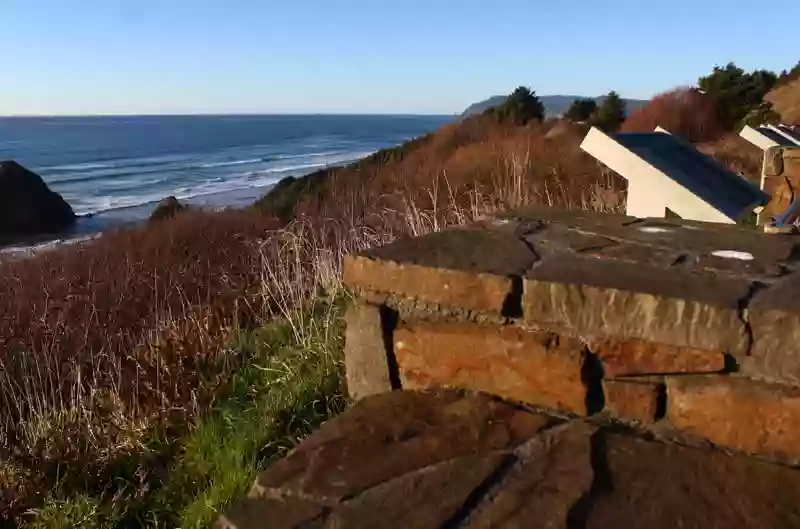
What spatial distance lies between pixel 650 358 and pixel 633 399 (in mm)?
100

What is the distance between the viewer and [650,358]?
4.85 feet

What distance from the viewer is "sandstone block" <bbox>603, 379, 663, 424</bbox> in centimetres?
149

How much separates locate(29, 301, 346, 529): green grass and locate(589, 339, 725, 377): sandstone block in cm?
115

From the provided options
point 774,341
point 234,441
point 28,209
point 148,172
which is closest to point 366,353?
point 234,441

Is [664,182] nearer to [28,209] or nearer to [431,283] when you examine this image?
[431,283]

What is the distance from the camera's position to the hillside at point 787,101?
49.2 ft

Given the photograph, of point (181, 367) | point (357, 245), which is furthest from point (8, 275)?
point (181, 367)

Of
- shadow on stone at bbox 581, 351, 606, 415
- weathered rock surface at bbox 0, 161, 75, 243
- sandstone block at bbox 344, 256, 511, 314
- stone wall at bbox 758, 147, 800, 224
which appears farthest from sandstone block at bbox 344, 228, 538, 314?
weathered rock surface at bbox 0, 161, 75, 243

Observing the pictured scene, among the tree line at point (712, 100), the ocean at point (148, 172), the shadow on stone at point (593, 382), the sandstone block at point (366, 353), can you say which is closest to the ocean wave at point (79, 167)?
the ocean at point (148, 172)

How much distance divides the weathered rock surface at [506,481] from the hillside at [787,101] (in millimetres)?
14916

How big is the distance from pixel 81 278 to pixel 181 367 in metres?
4.34

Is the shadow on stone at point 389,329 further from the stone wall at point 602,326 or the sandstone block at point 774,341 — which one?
the sandstone block at point 774,341

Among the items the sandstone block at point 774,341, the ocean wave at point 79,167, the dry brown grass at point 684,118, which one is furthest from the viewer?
the ocean wave at point 79,167

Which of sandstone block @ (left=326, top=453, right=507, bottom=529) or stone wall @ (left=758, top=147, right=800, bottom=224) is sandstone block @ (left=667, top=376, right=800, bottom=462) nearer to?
sandstone block @ (left=326, top=453, right=507, bottom=529)
